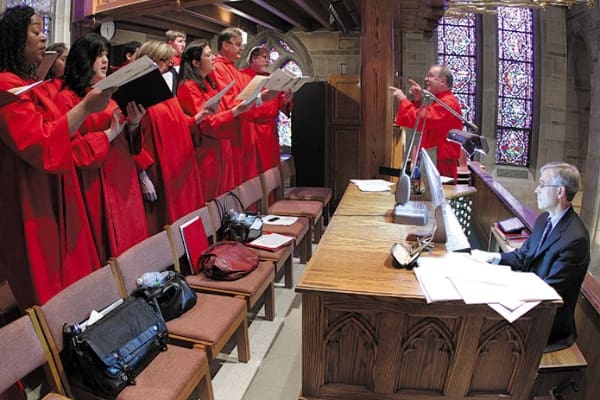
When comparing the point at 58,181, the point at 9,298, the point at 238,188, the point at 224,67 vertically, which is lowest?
the point at 9,298

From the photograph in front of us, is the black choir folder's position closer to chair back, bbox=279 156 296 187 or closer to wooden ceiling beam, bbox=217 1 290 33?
chair back, bbox=279 156 296 187

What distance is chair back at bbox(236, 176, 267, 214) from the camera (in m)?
3.73

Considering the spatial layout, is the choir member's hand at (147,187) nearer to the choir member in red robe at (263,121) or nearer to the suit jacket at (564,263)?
the choir member in red robe at (263,121)

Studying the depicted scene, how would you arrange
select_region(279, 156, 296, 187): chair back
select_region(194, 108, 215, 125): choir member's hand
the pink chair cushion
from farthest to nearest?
1. select_region(279, 156, 296, 187): chair back
2. select_region(194, 108, 215, 125): choir member's hand
3. the pink chair cushion

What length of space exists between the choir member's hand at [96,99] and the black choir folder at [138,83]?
5 cm

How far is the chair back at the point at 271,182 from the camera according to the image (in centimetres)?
422

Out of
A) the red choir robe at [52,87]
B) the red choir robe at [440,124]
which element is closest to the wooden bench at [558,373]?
the red choir robe at [440,124]

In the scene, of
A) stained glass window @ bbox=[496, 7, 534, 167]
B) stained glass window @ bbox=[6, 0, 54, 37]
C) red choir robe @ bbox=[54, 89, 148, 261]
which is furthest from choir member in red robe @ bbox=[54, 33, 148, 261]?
stained glass window @ bbox=[496, 7, 534, 167]

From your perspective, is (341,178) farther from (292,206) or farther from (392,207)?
(392,207)

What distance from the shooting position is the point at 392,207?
2.75 metres

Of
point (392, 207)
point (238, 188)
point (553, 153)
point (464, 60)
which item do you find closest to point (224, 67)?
point (238, 188)

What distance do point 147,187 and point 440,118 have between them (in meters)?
2.10

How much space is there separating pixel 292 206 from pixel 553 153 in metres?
6.91

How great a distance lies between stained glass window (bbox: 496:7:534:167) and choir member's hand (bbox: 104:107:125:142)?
28.0 feet
